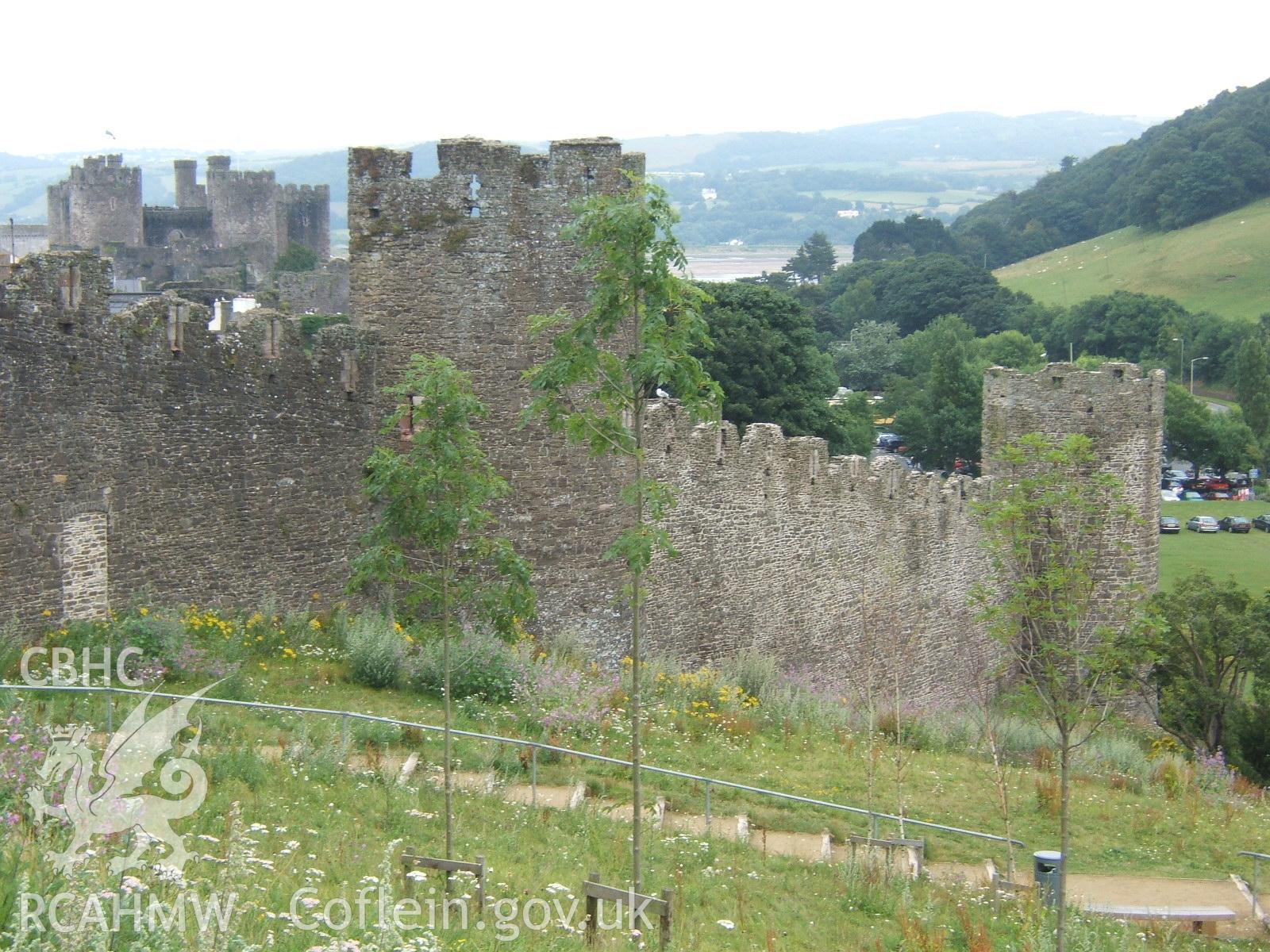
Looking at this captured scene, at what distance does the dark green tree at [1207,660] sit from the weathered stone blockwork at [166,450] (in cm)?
1614

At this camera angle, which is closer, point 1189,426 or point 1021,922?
point 1021,922

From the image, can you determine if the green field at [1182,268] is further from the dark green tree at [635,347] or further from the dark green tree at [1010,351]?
the dark green tree at [635,347]

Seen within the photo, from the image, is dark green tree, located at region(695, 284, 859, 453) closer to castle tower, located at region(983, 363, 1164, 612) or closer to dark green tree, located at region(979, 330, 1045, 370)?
castle tower, located at region(983, 363, 1164, 612)

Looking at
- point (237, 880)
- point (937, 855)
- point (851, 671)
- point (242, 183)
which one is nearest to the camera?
point (237, 880)

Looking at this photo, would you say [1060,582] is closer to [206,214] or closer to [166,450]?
[166,450]

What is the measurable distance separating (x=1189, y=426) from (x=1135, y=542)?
1972 inches

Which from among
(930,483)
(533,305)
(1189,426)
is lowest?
(1189,426)

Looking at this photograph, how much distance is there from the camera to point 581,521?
2009cm

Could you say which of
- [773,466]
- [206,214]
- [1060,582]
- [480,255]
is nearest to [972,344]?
[206,214]

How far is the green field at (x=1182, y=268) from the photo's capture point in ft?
347

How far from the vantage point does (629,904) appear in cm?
1152

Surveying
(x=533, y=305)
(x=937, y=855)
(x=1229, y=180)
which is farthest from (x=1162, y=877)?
(x=1229, y=180)

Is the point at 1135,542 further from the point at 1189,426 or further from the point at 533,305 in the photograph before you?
the point at 1189,426

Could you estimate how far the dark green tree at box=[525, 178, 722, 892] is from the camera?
1173 centimetres
